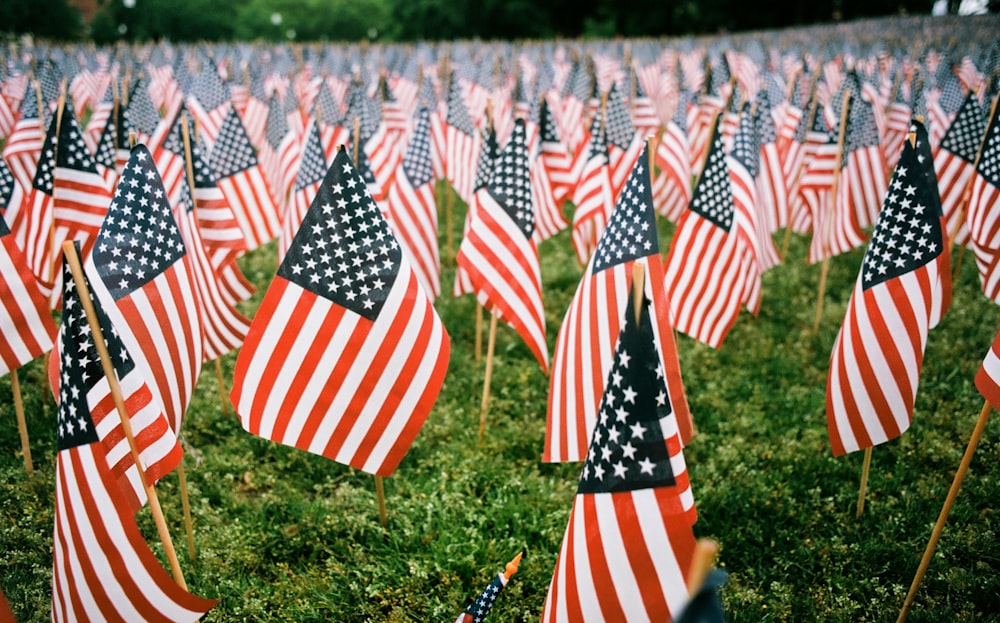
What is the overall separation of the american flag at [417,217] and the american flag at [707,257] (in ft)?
7.62

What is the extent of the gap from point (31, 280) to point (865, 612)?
571 centimetres

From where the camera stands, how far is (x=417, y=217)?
6641 mm

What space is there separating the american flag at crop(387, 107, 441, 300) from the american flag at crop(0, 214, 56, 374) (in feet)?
9.74

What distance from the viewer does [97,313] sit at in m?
3.09

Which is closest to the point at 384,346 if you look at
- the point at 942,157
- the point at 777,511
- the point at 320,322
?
the point at 320,322

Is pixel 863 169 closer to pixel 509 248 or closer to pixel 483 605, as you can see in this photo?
pixel 509 248

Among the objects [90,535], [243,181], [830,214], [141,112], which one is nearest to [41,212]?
[243,181]

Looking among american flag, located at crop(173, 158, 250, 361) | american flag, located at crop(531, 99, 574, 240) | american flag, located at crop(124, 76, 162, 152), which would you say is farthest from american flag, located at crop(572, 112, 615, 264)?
american flag, located at crop(124, 76, 162, 152)

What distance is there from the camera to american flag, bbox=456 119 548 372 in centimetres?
508

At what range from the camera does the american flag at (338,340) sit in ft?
12.5

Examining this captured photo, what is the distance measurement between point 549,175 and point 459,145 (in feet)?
7.36

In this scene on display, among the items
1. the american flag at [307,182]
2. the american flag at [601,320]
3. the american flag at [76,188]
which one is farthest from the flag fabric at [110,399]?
the american flag at [307,182]

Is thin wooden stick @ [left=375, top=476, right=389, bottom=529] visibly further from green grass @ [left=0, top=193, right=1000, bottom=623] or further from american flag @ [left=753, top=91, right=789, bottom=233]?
american flag @ [left=753, top=91, right=789, bottom=233]

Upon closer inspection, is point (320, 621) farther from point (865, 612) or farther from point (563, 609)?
point (865, 612)
